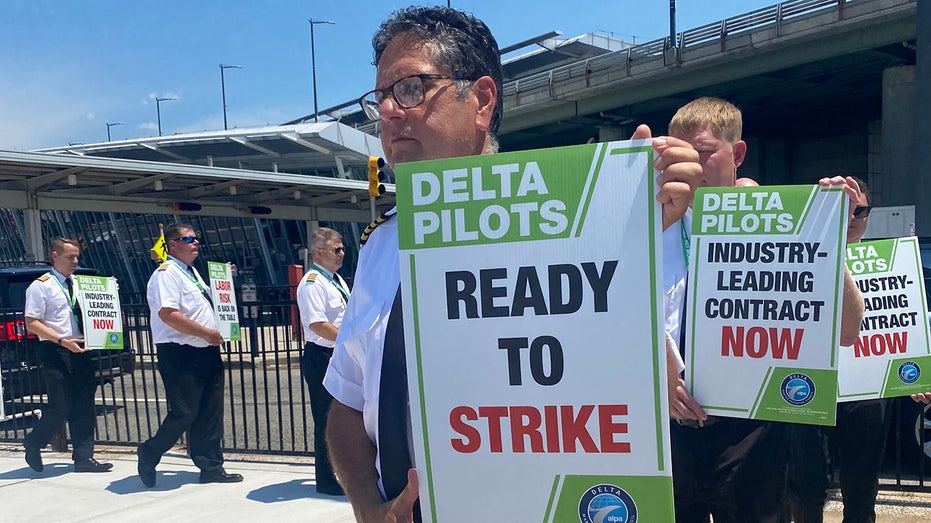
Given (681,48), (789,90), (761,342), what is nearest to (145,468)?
(761,342)

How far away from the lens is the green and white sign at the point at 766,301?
7.79ft

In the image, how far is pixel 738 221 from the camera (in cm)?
250

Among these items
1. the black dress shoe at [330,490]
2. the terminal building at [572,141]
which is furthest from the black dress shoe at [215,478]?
the terminal building at [572,141]

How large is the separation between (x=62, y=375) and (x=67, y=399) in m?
0.21

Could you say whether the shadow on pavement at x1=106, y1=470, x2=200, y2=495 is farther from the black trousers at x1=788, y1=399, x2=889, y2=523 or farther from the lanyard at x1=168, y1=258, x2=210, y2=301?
the black trousers at x1=788, y1=399, x2=889, y2=523

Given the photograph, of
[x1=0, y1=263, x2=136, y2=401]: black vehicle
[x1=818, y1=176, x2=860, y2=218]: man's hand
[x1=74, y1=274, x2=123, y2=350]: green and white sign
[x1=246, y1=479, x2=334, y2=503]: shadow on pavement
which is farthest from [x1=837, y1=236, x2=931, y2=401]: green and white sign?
[x1=0, y1=263, x2=136, y2=401]: black vehicle

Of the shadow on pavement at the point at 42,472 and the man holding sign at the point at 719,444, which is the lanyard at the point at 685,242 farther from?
the shadow on pavement at the point at 42,472

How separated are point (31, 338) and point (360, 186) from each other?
10773 mm

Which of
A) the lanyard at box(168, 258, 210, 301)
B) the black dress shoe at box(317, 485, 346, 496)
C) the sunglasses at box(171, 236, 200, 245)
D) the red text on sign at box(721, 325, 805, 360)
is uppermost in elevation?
the sunglasses at box(171, 236, 200, 245)

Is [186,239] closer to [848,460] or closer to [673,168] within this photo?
[848,460]

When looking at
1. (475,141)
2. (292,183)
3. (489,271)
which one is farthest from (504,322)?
(292,183)

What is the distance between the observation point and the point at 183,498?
5715mm

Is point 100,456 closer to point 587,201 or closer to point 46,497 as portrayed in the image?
point 46,497

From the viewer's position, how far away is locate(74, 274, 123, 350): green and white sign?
6.52 metres
